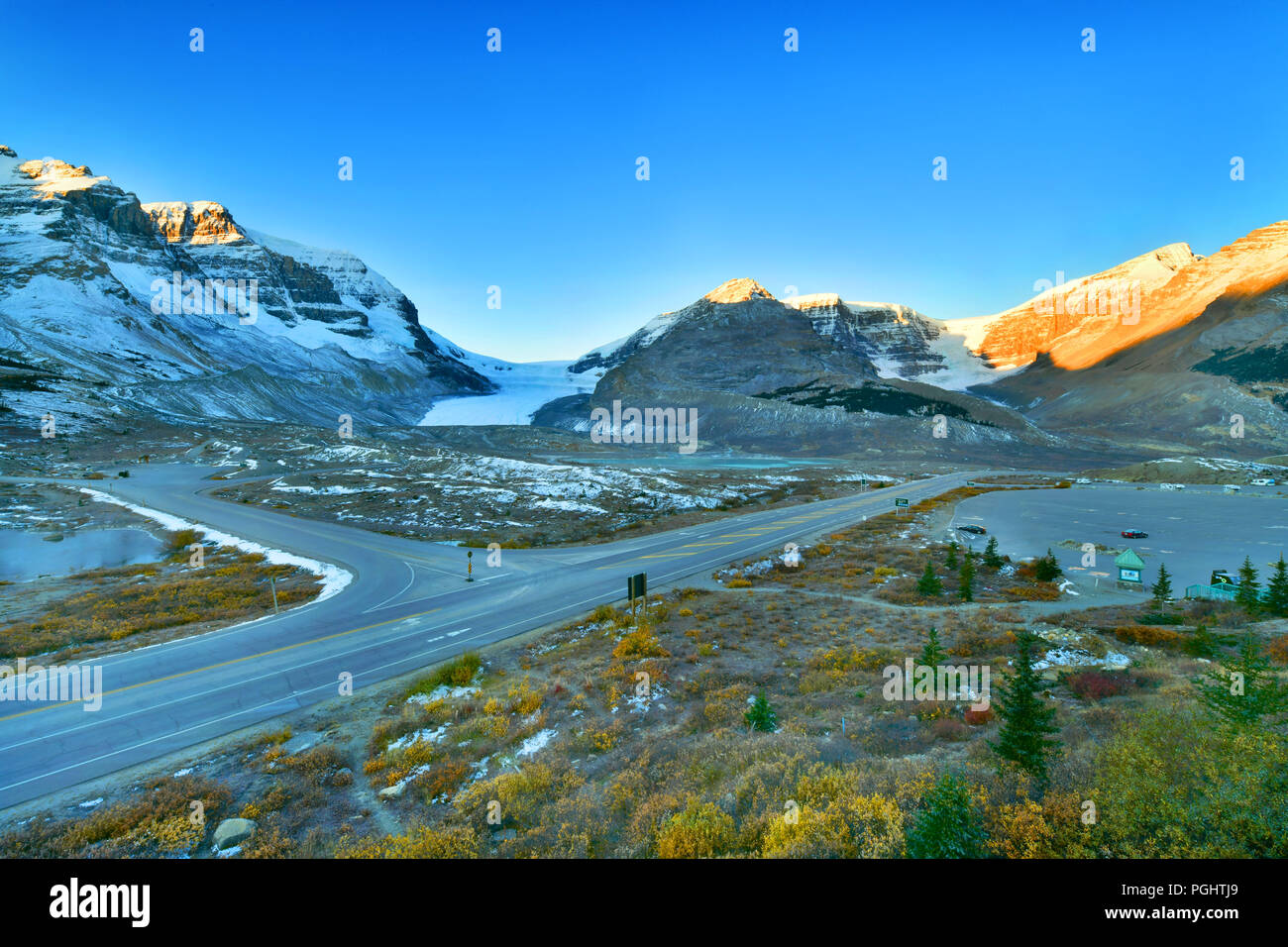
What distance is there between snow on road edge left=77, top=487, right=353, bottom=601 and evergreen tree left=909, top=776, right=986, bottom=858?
82.2 ft

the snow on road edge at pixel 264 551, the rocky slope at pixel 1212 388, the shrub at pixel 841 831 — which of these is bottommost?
the snow on road edge at pixel 264 551

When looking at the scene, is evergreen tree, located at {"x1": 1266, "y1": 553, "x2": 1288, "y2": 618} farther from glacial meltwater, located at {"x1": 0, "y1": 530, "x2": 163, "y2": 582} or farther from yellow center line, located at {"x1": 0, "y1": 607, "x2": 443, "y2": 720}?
glacial meltwater, located at {"x1": 0, "y1": 530, "x2": 163, "y2": 582}

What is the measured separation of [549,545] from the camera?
1446 inches

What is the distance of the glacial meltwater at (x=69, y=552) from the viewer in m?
→ 30.3

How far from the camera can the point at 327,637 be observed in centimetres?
1877

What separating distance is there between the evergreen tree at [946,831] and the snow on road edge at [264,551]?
82.2ft

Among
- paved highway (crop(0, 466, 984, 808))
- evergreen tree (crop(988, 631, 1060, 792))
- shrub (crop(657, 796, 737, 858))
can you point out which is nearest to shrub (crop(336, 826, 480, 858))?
shrub (crop(657, 796, 737, 858))

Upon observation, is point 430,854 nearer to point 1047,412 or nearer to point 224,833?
point 224,833

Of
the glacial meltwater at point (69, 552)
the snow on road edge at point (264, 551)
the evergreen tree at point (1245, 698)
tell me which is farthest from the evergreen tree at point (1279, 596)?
the glacial meltwater at point (69, 552)

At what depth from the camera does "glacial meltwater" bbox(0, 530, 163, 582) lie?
30.3 meters

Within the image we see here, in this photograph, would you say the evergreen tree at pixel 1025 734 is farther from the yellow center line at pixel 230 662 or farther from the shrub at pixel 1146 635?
the yellow center line at pixel 230 662

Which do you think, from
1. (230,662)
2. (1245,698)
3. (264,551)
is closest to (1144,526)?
(1245,698)

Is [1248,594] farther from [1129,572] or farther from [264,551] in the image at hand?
[264,551]

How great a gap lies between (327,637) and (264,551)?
62.6 feet
